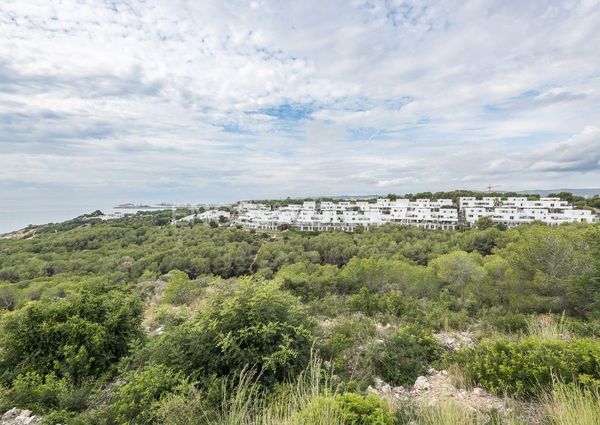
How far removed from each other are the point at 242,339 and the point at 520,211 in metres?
59.6

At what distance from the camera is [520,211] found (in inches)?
1955

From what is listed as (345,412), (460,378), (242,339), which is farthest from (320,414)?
(460,378)

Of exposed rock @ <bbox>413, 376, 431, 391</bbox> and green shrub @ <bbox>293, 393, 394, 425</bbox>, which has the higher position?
green shrub @ <bbox>293, 393, 394, 425</bbox>

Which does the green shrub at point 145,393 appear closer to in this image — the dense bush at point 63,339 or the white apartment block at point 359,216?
the dense bush at point 63,339

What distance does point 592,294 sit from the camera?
6.91 meters

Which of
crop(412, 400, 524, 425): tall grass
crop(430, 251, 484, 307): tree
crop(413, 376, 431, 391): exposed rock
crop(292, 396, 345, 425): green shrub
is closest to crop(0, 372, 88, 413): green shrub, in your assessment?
crop(292, 396, 345, 425): green shrub

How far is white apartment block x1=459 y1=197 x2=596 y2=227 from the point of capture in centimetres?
4247

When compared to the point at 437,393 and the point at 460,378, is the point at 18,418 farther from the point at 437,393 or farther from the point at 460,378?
the point at 460,378

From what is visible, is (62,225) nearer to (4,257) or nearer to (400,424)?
(4,257)

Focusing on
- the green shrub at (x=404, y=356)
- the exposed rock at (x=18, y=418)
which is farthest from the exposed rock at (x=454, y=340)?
the exposed rock at (x=18, y=418)

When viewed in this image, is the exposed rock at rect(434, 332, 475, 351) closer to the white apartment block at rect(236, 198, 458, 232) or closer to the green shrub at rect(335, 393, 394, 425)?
the green shrub at rect(335, 393, 394, 425)

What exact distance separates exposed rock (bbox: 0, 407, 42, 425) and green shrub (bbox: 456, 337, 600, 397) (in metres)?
5.04

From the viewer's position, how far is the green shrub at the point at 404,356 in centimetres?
398

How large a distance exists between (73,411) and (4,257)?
38.4m
